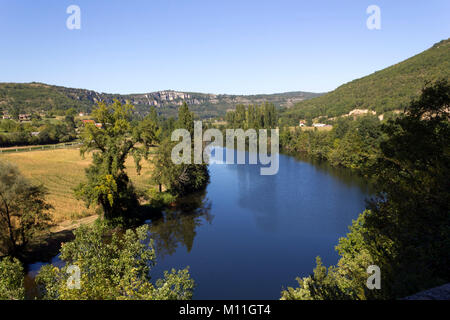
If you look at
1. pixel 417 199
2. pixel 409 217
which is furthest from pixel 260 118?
pixel 409 217

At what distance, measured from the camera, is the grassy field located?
88.3ft

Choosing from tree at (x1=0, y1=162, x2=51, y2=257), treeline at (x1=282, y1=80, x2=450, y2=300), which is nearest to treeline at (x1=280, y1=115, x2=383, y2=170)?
treeline at (x1=282, y1=80, x2=450, y2=300)

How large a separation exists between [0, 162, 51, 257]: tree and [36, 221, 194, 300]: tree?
34.3ft

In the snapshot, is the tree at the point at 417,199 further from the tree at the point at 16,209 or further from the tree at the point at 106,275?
the tree at the point at 16,209

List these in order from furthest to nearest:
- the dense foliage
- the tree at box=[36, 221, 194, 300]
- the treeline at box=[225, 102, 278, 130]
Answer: the treeline at box=[225, 102, 278, 130]
the dense foliage
the tree at box=[36, 221, 194, 300]

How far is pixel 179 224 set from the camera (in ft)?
86.1

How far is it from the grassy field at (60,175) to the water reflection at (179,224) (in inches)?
227

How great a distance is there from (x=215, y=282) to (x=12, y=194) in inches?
546

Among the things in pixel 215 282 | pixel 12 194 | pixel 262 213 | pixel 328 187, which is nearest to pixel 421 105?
pixel 215 282

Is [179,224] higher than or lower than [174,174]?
lower

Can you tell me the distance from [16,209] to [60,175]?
82.3 ft

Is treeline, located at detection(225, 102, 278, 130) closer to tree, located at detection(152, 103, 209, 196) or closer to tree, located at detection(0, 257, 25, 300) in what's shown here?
tree, located at detection(152, 103, 209, 196)

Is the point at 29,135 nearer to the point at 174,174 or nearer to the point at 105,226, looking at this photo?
the point at 174,174
